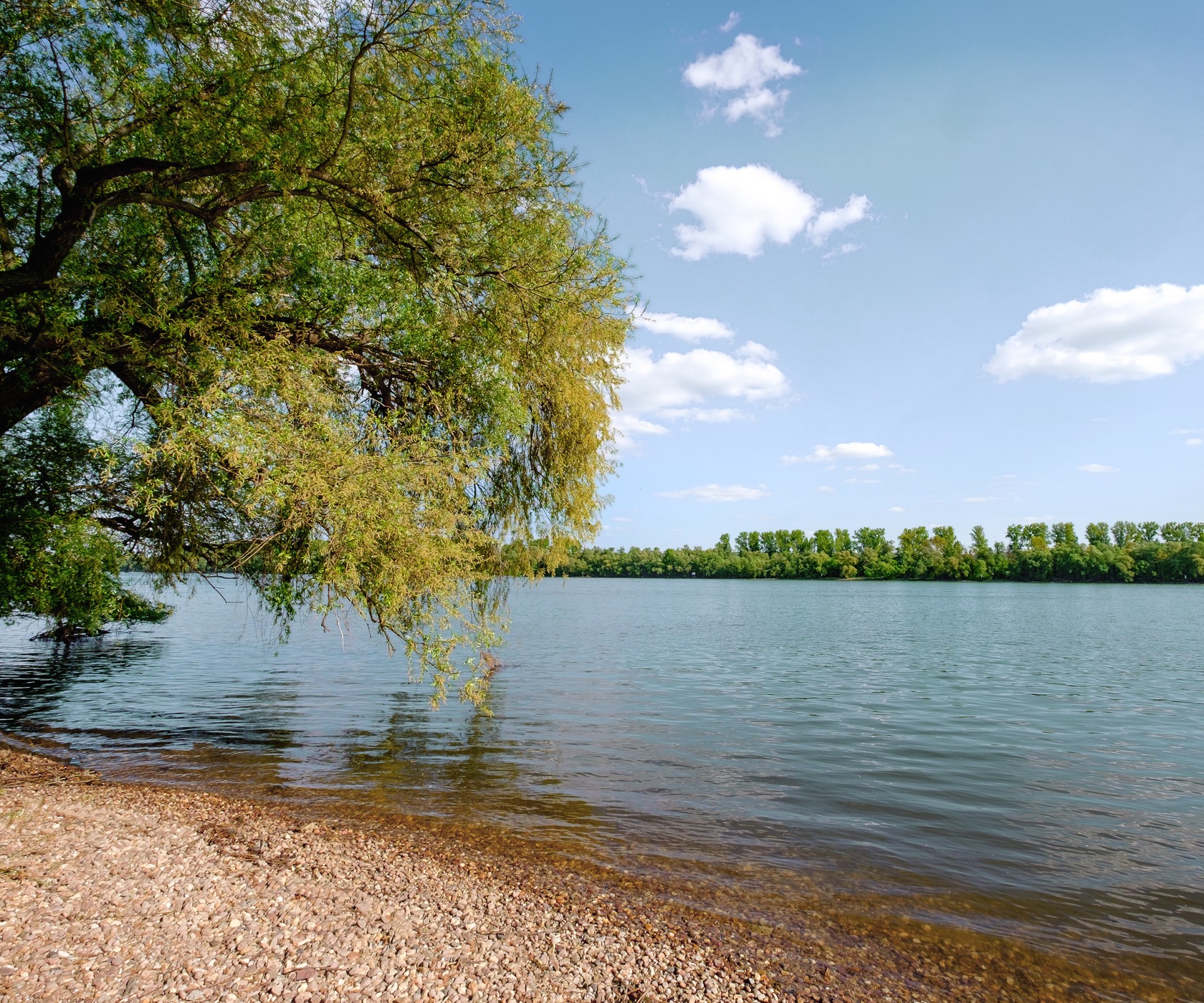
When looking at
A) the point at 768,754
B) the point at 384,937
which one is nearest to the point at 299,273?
the point at 384,937

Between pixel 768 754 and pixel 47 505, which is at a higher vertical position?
pixel 47 505

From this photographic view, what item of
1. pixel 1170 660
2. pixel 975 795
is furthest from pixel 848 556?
pixel 975 795

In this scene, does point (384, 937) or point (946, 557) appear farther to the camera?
point (946, 557)

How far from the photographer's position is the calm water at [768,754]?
27.0 feet

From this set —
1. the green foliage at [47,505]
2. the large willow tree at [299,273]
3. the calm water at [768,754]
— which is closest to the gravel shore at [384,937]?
the calm water at [768,754]

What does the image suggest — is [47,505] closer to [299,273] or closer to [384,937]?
[299,273]

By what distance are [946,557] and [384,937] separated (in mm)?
160814

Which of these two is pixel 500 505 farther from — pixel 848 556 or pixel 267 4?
pixel 848 556

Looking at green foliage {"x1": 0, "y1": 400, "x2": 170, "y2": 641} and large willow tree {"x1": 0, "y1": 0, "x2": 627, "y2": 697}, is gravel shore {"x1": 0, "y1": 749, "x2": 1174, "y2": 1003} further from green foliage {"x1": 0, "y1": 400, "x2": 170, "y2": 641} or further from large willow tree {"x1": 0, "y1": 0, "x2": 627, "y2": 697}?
green foliage {"x1": 0, "y1": 400, "x2": 170, "y2": 641}

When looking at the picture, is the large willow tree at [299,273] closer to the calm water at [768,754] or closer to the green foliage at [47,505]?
the calm water at [768,754]

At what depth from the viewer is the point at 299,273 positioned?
1002 centimetres

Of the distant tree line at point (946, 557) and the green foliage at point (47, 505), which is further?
the distant tree line at point (946, 557)

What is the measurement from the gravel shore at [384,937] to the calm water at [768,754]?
122 cm

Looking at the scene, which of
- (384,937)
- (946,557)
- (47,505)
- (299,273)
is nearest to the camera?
(384,937)
